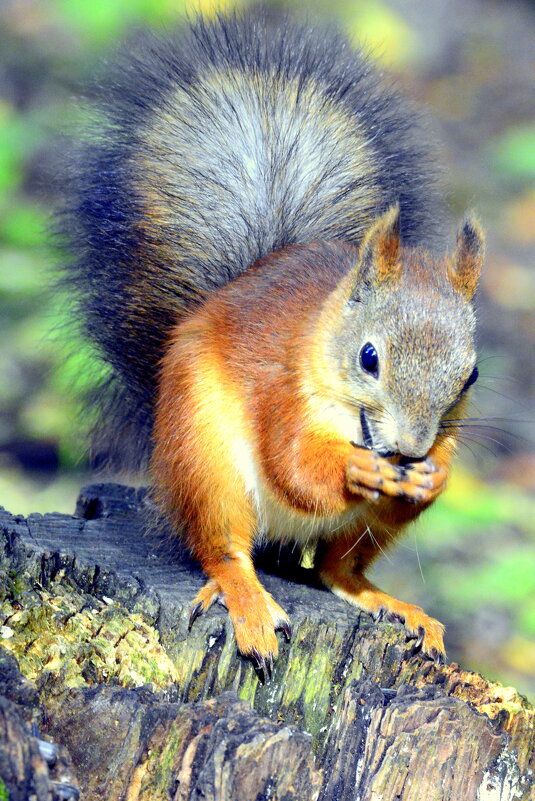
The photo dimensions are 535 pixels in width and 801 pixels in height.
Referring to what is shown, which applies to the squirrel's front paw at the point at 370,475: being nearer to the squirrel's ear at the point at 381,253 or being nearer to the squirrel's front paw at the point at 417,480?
the squirrel's front paw at the point at 417,480

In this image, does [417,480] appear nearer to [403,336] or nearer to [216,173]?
[403,336]

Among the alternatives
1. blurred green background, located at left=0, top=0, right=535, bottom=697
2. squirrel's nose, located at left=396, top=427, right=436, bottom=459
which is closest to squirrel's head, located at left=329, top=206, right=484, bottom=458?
squirrel's nose, located at left=396, top=427, right=436, bottom=459

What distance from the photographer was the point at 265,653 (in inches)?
66.5

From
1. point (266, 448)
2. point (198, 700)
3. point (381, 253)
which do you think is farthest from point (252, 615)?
point (381, 253)

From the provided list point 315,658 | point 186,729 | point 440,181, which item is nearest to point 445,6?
point 440,181

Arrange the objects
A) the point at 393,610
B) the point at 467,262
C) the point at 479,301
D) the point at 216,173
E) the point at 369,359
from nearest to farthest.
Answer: the point at 369,359, the point at 467,262, the point at 393,610, the point at 216,173, the point at 479,301

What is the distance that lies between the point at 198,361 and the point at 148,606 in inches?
20.8

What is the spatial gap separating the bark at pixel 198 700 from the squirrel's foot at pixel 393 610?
58 mm

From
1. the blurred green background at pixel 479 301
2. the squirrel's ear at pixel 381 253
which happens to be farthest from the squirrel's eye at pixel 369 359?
the blurred green background at pixel 479 301

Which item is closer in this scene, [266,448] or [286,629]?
[286,629]

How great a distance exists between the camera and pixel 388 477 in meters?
1.73

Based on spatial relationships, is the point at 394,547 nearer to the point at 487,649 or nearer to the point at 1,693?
the point at 1,693

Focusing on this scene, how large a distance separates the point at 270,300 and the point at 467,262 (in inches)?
16.1

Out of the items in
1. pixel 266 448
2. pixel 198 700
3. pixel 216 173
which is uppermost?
pixel 216 173
